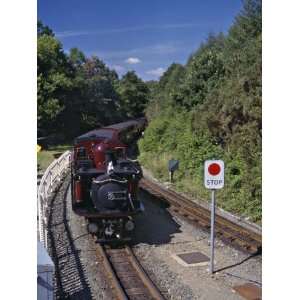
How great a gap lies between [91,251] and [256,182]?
514 cm

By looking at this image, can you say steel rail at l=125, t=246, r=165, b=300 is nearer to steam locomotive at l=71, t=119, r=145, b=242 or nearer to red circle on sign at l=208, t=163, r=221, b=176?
steam locomotive at l=71, t=119, r=145, b=242

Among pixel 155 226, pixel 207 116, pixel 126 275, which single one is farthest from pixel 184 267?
pixel 207 116

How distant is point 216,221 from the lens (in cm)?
1050

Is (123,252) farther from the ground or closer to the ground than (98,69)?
closer to the ground

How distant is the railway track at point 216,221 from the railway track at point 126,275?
2.21 metres

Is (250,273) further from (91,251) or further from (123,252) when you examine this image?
(91,251)

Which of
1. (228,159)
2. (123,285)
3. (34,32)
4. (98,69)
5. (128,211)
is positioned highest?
(98,69)

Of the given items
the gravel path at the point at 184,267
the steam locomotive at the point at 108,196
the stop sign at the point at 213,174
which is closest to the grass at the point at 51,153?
the gravel path at the point at 184,267

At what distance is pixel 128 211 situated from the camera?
8312 mm

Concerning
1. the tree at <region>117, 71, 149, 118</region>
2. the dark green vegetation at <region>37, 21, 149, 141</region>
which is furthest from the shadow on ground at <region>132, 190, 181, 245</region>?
the tree at <region>117, 71, 149, 118</region>

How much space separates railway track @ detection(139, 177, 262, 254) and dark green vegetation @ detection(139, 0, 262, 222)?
2.77ft

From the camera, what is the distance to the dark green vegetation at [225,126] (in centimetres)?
1233

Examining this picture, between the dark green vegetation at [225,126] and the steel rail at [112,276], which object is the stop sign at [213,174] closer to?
the steel rail at [112,276]
